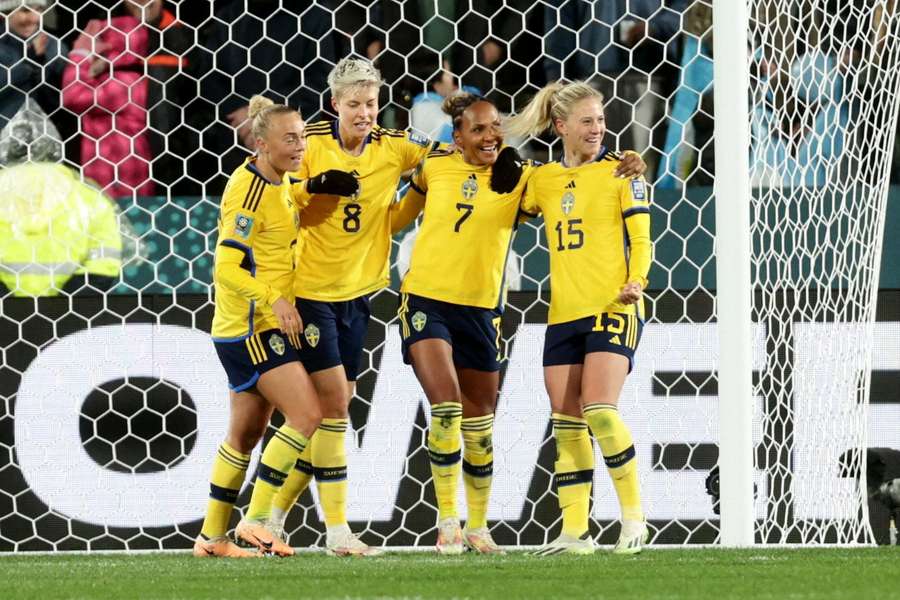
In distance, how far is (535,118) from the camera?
4867 millimetres

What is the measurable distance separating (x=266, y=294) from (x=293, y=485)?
0.74 meters

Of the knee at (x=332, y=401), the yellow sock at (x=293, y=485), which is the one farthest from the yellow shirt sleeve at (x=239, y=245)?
the yellow sock at (x=293, y=485)

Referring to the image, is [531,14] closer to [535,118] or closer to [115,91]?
[535,118]

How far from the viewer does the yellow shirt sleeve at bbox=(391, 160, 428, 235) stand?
194 inches

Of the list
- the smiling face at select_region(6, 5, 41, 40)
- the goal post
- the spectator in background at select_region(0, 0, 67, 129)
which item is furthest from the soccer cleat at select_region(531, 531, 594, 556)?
the smiling face at select_region(6, 5, 41, 40)

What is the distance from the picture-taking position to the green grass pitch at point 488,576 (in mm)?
3428

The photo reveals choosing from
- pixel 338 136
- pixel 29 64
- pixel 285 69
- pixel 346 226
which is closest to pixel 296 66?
pixel 285 69

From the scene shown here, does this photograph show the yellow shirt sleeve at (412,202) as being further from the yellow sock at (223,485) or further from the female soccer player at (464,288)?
the yellow sock at (223,485)

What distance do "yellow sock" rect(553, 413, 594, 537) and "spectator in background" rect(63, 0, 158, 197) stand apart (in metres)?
1.95

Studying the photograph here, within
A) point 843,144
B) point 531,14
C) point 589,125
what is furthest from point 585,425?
point 531,14

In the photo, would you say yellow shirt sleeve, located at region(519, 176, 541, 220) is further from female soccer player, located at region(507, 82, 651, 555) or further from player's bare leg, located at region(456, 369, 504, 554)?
player's bare leg, located at region(456, 369, 504, 554)

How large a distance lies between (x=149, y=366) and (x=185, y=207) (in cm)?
59

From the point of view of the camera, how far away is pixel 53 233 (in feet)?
18.0

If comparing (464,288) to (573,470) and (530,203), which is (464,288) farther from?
(573,470)
